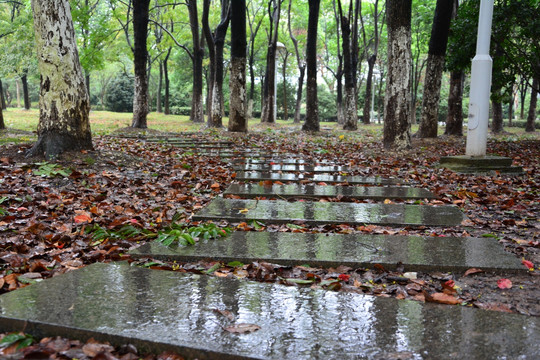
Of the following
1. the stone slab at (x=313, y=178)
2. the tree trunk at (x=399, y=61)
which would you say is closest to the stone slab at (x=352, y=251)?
the stone slab at (x=313, y=178)

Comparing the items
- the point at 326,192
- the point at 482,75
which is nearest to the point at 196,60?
the point at 482,75

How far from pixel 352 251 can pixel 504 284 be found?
0.91 metres

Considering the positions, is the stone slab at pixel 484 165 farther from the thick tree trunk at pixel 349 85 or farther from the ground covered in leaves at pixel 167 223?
the thick tree trunk at pixel 349 85

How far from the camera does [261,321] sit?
1796 millimetres

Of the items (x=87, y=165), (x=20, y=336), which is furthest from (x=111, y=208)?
(x=20, y=336)

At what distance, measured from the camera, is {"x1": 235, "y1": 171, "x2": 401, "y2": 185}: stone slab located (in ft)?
18.7

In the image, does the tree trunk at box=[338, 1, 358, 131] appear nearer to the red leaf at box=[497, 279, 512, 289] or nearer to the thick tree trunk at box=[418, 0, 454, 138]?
the thick tree trunk at box=[418, 0, 454, 138]

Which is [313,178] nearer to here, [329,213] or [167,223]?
[329,213]

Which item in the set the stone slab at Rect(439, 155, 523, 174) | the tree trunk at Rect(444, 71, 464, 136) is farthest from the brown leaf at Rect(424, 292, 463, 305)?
the tree trunk at Rect(444, 71, 464, 136)

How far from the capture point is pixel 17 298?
196 centimetres

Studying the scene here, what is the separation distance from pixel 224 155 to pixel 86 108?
306cm

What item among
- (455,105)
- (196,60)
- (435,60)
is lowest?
(455,105)

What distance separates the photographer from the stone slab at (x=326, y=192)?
4.74m

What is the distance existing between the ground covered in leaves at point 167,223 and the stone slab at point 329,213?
0.11 meters
